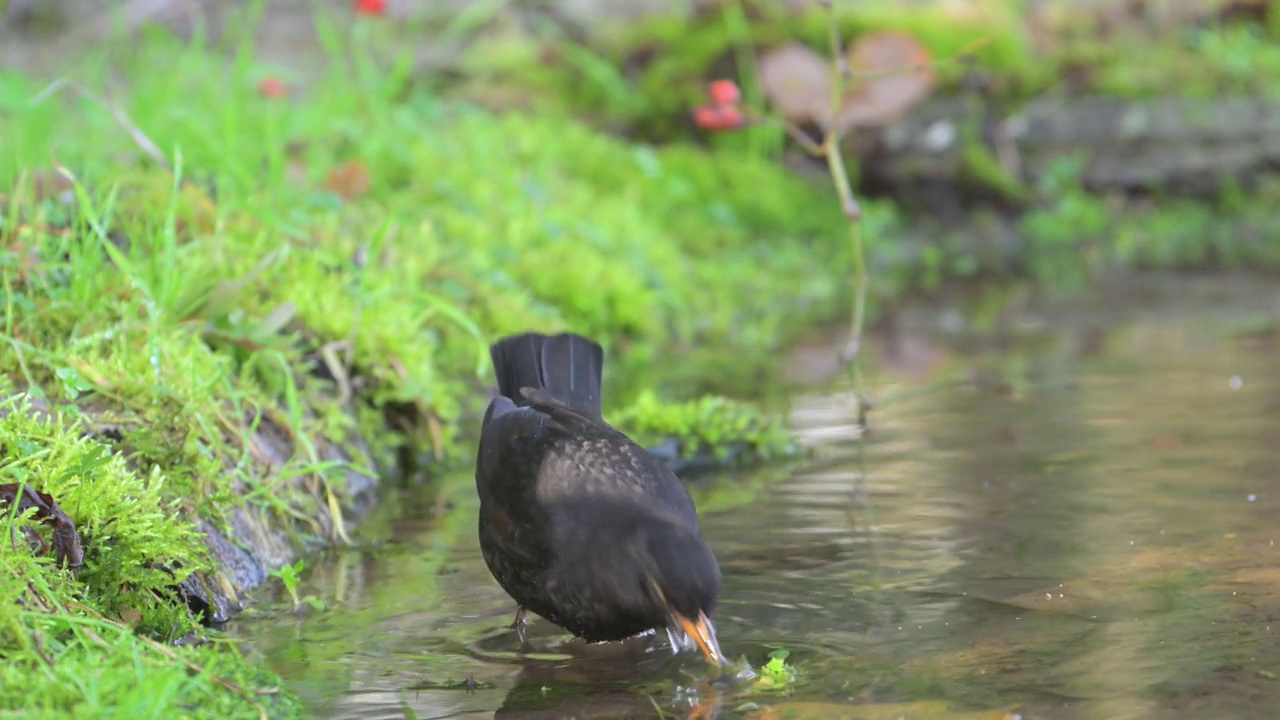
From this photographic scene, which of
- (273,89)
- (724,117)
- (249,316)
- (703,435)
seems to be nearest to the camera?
(249,316)

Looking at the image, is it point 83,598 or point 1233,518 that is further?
point 1233,518

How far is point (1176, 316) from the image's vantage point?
8055 millimetres

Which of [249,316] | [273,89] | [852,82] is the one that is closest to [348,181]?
[273,89]

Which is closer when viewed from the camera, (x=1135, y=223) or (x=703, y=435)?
(x=703, y=435)

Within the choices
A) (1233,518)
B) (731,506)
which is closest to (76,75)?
(731,506)

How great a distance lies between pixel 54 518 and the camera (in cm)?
338

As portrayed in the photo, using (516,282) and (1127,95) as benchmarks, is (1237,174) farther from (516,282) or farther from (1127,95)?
(516,282)

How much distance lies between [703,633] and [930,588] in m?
0.82

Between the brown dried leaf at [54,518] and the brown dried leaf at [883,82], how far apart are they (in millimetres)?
7885

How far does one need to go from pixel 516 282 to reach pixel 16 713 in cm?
463

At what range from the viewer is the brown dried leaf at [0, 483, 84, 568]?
3355 mm

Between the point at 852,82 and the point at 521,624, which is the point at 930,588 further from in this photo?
the point at 852,82

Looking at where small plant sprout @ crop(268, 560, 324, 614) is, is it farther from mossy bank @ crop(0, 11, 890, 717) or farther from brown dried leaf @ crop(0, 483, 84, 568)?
brown dried leaf @ crop(0, 483, 84, 568)

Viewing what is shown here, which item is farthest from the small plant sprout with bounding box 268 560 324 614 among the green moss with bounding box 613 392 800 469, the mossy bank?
the green moss with bounding box 613 392 800 469
